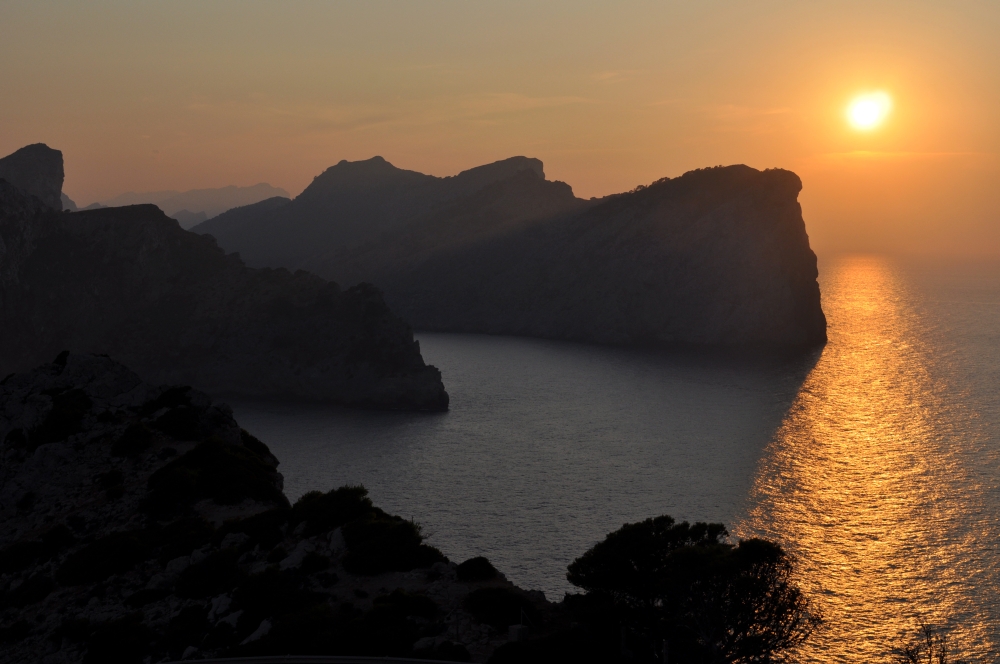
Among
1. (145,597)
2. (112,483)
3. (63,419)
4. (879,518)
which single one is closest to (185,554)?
(145,597)

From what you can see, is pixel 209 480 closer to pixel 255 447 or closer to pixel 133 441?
pixel 133 441

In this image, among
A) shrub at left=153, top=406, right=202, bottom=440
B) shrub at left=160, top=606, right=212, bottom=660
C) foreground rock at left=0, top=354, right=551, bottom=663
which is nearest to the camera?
foreground rock at left=0, top=354, right=551, bottom=663

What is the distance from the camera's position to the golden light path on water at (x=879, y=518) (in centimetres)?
6250

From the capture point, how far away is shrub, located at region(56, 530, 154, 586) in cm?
4919

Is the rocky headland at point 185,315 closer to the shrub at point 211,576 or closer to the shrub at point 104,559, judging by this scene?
the shrub at point 104,559

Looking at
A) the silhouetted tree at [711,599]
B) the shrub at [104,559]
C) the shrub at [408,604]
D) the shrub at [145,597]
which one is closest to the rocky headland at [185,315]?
the shrub at [104,559]

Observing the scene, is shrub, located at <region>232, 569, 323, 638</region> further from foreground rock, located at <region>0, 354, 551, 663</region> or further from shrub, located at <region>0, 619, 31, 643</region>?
shrub, located at <region>0, 619, 31, 643</region>

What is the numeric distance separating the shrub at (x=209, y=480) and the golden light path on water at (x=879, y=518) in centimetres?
3864

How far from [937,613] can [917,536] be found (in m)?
17.7

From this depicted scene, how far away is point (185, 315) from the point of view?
173 metres

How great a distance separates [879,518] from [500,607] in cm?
5937

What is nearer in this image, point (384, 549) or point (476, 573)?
point (476, 573)

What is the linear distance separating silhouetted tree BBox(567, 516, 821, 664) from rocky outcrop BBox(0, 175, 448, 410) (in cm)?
10789

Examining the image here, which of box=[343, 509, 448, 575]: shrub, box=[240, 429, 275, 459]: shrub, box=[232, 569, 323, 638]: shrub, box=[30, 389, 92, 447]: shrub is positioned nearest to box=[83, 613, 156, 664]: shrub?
box=[232, 569, 323, 638]: shrub
